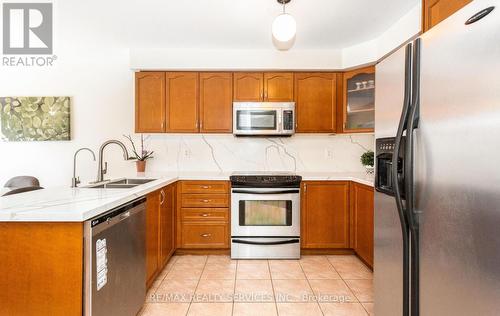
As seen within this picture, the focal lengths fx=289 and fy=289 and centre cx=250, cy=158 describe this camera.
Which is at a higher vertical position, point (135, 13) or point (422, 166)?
point (135, 13)

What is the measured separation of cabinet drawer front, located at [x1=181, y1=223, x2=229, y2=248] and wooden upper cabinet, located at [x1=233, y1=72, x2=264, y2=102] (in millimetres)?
1515

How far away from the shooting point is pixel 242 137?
146 inches

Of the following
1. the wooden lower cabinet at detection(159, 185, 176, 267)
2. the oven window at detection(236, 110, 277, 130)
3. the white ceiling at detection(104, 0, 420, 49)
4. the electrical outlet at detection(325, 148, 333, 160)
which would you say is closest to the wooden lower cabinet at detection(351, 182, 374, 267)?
the electrical outlet at detection(325, 148, 333, 160)

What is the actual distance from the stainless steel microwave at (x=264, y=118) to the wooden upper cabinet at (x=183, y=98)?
1.68ft

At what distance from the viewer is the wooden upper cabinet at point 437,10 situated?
1.30 metres

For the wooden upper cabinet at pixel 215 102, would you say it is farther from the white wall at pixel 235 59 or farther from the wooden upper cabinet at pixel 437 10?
the wooden upper cabinet at pixel 437 10

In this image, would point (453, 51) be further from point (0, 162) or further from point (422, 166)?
point (0, 162)

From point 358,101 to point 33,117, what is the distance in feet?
13.1

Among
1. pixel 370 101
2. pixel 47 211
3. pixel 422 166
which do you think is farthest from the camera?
pixel 370 101

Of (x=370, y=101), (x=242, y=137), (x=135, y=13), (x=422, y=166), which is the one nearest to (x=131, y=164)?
(x=242, y=137)

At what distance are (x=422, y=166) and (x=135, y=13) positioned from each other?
2.61 m

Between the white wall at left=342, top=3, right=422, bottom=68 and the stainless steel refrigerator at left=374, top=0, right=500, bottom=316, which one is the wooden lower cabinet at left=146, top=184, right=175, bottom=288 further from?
the white wall at left=342, top=3, right=422, bottom=68

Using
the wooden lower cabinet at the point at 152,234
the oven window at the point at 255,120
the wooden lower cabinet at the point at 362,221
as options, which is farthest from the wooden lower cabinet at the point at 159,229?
the wooden lower cabinet at the point at 362,221

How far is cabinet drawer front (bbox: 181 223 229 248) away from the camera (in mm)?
3146
